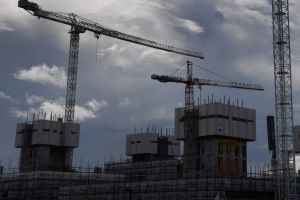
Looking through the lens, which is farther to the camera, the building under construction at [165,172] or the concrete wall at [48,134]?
the concrete wall at [48,134]

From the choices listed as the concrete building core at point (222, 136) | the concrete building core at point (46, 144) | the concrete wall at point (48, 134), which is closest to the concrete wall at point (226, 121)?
the concrete building core at point (222, 136)

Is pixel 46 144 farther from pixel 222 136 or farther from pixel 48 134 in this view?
pixel 222 136

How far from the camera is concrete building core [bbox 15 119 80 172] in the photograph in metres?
186

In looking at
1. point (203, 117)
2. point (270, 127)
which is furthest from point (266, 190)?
point (270, 127)

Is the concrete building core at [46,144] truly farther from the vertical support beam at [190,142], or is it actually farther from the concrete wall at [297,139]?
the concrete wall at [297,139]

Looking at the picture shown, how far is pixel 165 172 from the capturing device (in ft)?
646

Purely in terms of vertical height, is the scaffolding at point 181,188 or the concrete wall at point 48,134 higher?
the concrete wall at point 48,134

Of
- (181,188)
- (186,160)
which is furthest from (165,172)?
(181,188)

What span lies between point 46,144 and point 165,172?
151 ft

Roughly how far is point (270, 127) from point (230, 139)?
2293cm

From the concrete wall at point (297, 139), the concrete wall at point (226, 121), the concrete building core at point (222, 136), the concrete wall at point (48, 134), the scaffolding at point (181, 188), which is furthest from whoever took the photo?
the concrete wall at point (48, 134)

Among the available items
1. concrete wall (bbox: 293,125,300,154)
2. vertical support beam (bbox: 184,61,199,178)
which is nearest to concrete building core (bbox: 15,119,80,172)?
vertical support beam (bbox: 184,61,199,178)

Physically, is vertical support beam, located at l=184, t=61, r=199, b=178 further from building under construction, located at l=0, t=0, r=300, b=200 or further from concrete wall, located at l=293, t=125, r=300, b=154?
concrete wall, located at l=293, t=125, r=300, b=154

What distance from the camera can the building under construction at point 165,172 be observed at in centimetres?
11506
